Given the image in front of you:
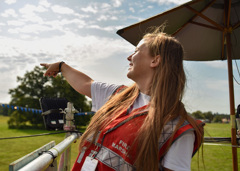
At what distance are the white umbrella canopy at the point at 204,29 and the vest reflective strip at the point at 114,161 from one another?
186 centimetres

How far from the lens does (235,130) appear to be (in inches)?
119

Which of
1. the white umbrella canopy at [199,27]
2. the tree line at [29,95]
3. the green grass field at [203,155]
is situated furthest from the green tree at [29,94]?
the white umbrella canopy at [199,27]

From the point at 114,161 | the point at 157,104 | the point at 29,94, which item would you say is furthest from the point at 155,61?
the point at 29,94

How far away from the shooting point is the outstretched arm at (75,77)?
1393mm

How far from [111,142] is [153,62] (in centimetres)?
49

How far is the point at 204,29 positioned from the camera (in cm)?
383

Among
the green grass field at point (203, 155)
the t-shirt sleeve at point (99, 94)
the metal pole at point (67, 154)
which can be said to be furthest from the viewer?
the green grass field at point (203, 155)

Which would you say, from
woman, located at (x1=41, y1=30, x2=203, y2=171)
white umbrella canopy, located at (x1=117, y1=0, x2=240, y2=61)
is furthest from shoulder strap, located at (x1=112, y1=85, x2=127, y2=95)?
white umbrella canopy, located at (x1=117, y1=0, x2=240, y2=61)

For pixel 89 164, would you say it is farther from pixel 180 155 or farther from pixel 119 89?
pixel 119 89

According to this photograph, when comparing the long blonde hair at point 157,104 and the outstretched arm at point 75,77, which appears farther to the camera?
the outstretched arm at point 75,77

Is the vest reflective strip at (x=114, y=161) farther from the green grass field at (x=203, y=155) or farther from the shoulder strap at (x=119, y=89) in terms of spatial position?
the shoulder strap at (x=119, y=89)

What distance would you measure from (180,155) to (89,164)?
0.43m

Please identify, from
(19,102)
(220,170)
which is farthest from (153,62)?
(19,102)

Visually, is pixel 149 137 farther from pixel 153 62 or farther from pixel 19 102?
pixel 19 102
